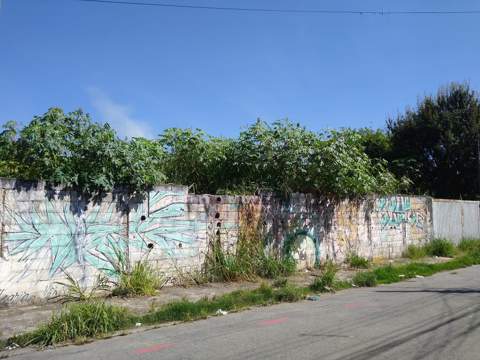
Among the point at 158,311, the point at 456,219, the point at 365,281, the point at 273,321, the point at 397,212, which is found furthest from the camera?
the point at 456,219

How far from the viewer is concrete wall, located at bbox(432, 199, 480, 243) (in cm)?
2042

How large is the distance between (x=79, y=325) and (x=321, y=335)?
3.41 m

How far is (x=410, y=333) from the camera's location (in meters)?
6.86

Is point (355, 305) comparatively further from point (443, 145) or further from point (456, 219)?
point (443, 145)

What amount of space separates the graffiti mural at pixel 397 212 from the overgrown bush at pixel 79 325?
11488mm

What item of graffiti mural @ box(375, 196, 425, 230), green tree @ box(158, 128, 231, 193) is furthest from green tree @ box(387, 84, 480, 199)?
green tree @ box(158, 128, 231, 193)

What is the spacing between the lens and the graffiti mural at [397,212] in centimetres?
1734

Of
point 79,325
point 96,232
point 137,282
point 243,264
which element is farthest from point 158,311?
point 243,264

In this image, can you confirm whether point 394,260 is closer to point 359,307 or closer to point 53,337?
point 359,307

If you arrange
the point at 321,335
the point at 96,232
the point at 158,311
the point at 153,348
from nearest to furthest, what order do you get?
the point at 153,348 → the point at 321,335 → the point at 158,311 → the point at 96,232

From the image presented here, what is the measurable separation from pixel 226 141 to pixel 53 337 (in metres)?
8.74

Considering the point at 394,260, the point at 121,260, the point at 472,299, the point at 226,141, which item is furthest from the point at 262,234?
the point at 394,260

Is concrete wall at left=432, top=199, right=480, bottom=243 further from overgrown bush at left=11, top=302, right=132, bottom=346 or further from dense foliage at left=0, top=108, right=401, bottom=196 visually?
overgrown bush at left=11, top=302, right=132, bottom=346

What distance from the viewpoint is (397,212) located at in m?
18.2
